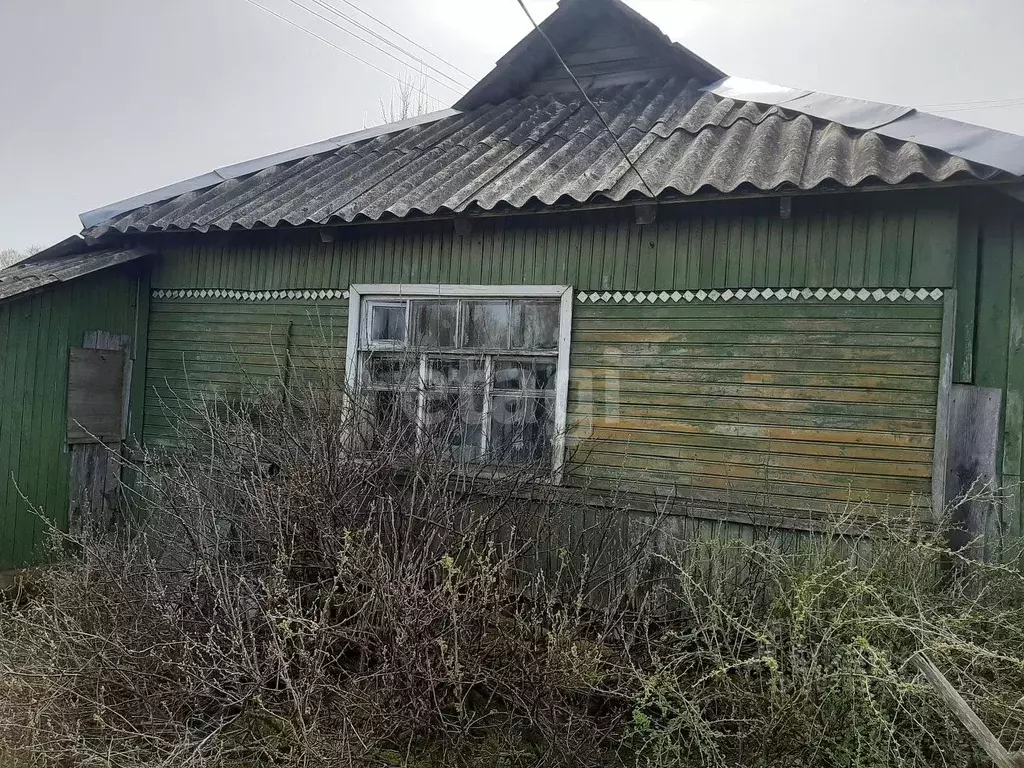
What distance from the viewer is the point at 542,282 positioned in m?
5.31

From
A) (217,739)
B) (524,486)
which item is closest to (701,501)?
(524,486)

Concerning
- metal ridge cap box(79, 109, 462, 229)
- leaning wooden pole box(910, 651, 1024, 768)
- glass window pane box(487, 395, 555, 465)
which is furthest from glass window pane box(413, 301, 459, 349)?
leaning wooden pole box(910, 651, 1024, 768)

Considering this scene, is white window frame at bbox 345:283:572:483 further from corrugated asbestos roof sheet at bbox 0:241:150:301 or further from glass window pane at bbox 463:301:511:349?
corrugated asbestos roof sheet at bbox 0:241:150:301

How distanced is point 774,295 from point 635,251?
1.01 metres

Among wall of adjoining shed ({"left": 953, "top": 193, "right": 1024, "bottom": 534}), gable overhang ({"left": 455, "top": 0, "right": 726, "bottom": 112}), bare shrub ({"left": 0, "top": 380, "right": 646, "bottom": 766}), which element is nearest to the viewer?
bare shrub ({"left": 0, "top": 380, "right": 646, "bottom": 766})

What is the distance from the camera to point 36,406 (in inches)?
237

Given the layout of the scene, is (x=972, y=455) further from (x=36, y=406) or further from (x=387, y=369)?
(x=36, y=406)

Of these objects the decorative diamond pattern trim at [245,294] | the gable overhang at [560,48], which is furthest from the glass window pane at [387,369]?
the gable overhang at [560,48]

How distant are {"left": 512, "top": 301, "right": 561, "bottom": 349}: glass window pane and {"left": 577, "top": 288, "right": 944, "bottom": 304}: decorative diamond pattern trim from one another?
264mm

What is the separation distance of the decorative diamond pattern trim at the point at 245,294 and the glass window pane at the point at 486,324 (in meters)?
1.19

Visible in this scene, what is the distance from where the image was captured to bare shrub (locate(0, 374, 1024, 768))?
3.11 m

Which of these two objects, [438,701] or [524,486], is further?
[524,486]

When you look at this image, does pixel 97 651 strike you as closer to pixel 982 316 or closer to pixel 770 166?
pixel 770 166

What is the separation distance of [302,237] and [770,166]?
3.91 metres
